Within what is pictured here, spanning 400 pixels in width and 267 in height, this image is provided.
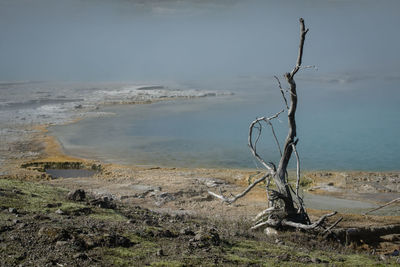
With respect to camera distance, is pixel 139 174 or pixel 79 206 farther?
pixel 139 174

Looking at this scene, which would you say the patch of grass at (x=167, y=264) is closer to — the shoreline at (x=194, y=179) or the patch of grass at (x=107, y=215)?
the patch of grass at (x=107, y=215)

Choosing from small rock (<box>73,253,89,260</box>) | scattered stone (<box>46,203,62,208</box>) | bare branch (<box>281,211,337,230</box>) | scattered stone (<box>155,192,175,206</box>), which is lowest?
scattered stone (<box>155,192,175,206</box>)

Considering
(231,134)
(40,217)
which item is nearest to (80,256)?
(40,217)

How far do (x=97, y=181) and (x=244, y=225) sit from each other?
745cm

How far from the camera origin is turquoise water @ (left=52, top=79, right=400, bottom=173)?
1928 cm

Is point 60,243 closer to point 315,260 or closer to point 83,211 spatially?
point 83,211

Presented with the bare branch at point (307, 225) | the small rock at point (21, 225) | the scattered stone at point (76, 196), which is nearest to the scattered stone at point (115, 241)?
the small rock at point (21, 225)

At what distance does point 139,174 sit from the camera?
638 inches

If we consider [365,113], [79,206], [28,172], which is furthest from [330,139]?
[79,206]


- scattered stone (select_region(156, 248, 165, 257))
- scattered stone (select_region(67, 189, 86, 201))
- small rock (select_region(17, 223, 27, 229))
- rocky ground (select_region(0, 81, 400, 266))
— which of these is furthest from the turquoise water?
scattered stone (select_region(156, 248, 165, 257))

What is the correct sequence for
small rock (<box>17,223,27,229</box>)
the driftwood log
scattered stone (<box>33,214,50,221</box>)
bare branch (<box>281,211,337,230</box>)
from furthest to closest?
the driftwood log → bare branch (<box>281,211,337,230</box>) → scattered stone (<box>33,214,50,221</box>) → small rock (<box>17,223,27,229</box>)

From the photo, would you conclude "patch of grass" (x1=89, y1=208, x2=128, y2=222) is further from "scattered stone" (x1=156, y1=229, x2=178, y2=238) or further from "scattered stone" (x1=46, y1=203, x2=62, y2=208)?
"scattered stone" (x1=156, y1=229, x2=178, y2=238)

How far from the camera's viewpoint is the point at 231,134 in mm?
25156

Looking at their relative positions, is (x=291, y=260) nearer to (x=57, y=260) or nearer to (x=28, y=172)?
(x=57, y=260)
